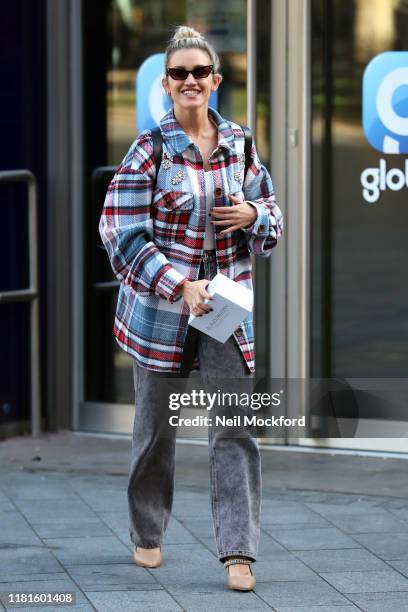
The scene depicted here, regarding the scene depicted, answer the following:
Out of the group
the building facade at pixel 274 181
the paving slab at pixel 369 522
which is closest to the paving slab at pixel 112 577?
the paving slab at pixel 369 522

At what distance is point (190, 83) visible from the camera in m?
4.61

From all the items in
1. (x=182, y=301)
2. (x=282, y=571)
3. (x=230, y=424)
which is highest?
(x=182, y=301)

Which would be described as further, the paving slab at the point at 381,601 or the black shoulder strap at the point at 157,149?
the black shoulder strap at the point at 157,149

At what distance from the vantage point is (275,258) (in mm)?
7133

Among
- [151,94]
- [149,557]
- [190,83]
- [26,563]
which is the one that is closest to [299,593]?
[149,557]

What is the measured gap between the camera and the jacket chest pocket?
15.0ft

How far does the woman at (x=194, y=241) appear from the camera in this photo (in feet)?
15.1

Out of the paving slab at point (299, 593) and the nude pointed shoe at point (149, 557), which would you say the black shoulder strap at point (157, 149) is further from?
the paving slab at point (299, 593)

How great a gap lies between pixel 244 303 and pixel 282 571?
3.55 feet

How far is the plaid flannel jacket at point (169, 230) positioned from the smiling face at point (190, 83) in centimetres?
9

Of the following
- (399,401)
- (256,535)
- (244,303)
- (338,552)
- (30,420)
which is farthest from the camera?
(30,420)

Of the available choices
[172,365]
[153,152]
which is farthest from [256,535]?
[153,152]

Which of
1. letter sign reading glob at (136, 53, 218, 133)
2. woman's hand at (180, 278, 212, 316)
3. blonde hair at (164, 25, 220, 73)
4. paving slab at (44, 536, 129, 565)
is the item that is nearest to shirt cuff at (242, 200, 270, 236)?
woman's hand at (180, 278, 212, 316)

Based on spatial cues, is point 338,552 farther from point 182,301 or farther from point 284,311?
point 284,311
